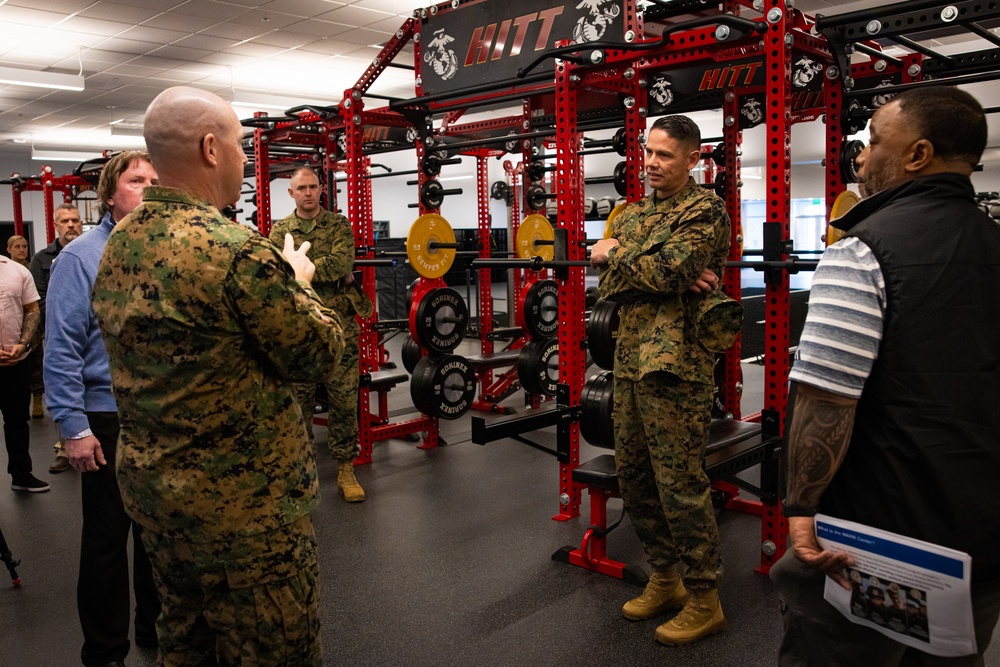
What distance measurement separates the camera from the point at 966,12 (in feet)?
8.34

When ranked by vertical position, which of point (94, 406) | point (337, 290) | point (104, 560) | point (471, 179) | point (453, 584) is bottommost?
point (453, 584)

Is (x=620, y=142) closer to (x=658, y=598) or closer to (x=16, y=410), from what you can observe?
(x=658, y=598)

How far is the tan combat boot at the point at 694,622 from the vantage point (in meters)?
2.60

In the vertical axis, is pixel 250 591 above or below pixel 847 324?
below

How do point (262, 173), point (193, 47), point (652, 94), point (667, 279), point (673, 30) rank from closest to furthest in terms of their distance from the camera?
point (667, 279), point (673, 30), point (652, 94), point (262, 173), point (193, 47)

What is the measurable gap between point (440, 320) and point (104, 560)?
2.99 metres

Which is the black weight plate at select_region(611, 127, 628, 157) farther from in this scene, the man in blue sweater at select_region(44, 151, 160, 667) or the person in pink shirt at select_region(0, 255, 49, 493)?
the person in pink shirt at select_region(0, 255, 49, 493)

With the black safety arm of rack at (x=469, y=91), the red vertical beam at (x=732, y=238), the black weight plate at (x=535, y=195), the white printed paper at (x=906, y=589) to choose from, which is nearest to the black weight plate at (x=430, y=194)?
the black safety arm of rack at (x=469, y=91)

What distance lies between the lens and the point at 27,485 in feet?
15.0

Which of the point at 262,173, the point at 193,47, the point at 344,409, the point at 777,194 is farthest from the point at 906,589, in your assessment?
the point at 193,47

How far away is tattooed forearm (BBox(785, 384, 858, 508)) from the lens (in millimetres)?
1297

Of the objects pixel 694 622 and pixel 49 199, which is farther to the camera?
pixel 49 199

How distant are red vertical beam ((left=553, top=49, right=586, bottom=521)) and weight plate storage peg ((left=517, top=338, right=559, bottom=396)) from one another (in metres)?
1.82

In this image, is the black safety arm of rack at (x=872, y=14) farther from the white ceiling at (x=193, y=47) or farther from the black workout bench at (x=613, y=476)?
the white ceiling at (x=193, y=47)
